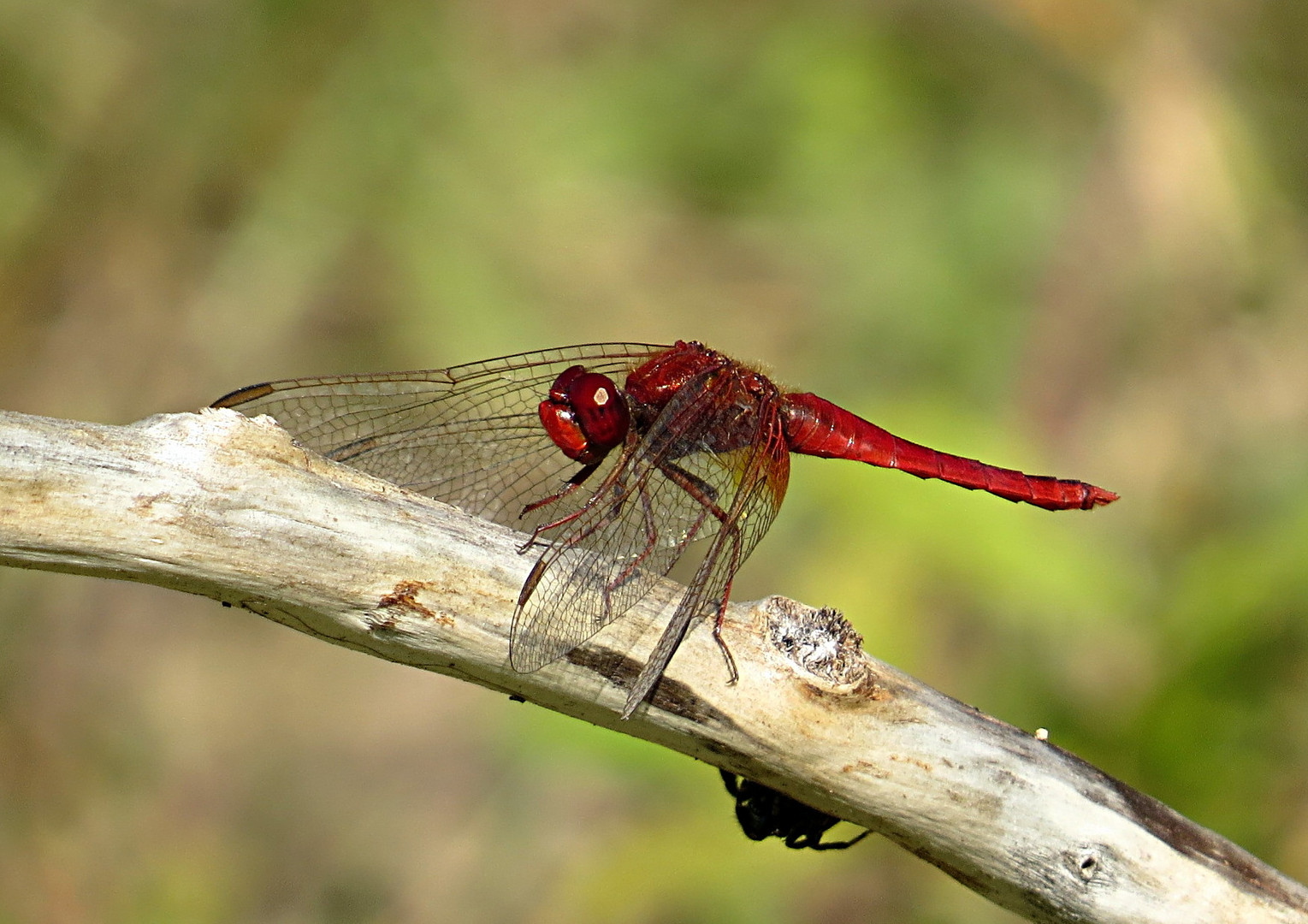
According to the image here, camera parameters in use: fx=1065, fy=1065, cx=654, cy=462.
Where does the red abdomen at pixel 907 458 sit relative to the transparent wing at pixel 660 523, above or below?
above

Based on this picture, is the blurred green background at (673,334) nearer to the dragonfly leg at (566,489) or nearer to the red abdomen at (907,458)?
the red abdomen at (907,458)

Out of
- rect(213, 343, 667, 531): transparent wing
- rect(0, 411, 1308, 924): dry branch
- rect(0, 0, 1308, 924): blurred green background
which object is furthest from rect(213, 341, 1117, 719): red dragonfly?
rect(0, 0, 1308, 924): blurred green background

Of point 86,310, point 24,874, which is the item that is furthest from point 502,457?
point 86,310

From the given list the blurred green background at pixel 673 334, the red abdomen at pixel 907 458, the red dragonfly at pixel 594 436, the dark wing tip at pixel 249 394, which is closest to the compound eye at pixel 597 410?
the red dragonfly at pixel 594 436

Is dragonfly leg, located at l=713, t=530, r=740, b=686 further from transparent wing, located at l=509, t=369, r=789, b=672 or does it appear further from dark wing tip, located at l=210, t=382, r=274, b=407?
dark wing tip, located at l=210, t=382, r=274, b=407

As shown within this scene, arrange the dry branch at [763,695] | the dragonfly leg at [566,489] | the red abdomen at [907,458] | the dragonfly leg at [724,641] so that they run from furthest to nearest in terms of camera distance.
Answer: the red abdomen at [907,458]
the dragonfly leg at [566,489]
the dragonfly leg at [724,641]
the dry branch at [763,695]

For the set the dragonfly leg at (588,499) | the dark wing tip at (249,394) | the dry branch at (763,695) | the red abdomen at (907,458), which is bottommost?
the dry branch at (763,695)

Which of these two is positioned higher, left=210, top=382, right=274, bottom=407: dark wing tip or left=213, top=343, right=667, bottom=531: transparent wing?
left=213, top=343, right=667, bottom=531: transparent wing

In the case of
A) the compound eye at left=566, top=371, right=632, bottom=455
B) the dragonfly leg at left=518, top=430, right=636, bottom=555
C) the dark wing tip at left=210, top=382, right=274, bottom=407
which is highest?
the compound eye at left=566, top=371, right=632, bottom=455

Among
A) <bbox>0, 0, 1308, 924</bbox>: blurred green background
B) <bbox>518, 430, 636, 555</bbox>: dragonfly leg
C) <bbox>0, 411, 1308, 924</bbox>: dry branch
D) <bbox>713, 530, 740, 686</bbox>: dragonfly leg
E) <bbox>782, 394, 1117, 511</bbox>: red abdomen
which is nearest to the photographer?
<bbox>0, 411, 1308, 924</bbox>: dry branch
